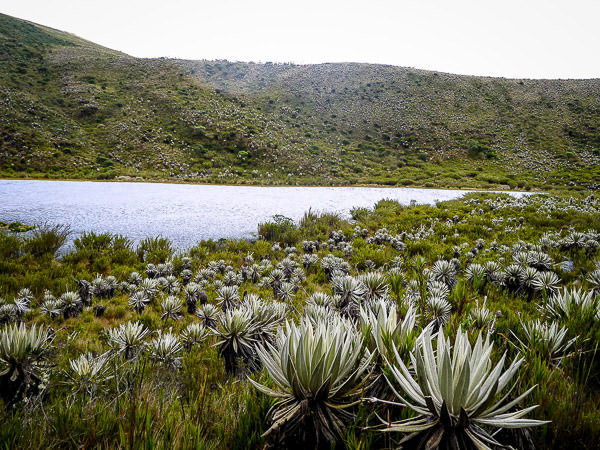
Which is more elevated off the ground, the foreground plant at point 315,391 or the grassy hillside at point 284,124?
the grassy hillside at point 284,124

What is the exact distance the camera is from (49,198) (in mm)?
11266

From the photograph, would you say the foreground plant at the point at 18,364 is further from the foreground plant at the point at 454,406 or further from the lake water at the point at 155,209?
the lake water at the point at 155,209

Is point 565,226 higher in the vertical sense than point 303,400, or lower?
lower

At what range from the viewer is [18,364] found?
1780 millimetres

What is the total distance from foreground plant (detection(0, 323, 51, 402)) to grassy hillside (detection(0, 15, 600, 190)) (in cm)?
2291

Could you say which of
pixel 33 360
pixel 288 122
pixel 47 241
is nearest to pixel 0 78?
pixel 288 122

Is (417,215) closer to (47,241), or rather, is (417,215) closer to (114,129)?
(47,241)

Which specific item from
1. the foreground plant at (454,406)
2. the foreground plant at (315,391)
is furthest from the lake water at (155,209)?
the foreground plant at (454,406)

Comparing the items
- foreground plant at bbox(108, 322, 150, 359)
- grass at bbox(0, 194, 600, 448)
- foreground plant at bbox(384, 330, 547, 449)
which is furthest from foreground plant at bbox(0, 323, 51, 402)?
foreground plant at bbox(384, 330, 547, 449)

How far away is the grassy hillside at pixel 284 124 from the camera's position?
26.3 meters

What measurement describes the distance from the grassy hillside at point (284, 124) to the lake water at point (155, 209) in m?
9.75

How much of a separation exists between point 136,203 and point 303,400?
13.0m

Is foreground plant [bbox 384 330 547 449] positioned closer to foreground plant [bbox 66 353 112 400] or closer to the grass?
the grass

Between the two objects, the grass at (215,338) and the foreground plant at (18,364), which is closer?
the grass at (215,338)
